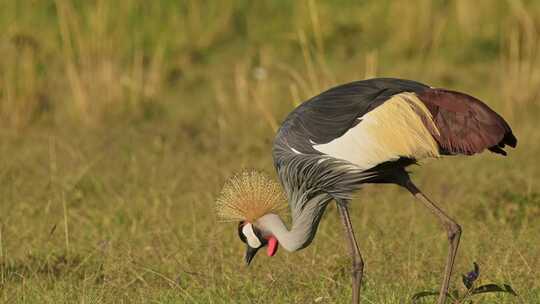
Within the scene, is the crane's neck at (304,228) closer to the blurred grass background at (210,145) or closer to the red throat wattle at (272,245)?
the red throat wattle at (272,245)

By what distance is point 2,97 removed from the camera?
20.6ft

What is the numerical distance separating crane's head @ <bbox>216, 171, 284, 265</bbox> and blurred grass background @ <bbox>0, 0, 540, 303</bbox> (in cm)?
17

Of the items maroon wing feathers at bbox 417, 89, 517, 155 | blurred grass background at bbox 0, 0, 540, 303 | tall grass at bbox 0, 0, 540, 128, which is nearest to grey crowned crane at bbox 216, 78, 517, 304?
maroon wing feathers at bbox 417, 89, 517, 155

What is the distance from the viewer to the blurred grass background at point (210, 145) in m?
3.95

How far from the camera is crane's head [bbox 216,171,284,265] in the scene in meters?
3.66

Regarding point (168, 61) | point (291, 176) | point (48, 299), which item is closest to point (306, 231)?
point (291, 176)

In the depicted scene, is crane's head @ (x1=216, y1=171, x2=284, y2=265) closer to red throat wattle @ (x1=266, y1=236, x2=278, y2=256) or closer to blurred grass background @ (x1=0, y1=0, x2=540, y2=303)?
red throat wattle @ (x1=266, y1=236, x2=278, y2=256)

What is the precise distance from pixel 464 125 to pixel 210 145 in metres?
2.83

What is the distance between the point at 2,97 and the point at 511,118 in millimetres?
2883

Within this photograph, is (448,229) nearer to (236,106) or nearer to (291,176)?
(291,176)

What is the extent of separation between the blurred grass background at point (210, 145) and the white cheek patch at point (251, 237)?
0.15m

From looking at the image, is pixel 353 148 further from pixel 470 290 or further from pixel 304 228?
pixel 470 290

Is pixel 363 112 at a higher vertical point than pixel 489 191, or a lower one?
higher

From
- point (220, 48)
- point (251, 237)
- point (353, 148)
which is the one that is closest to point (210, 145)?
point (220, 48)
